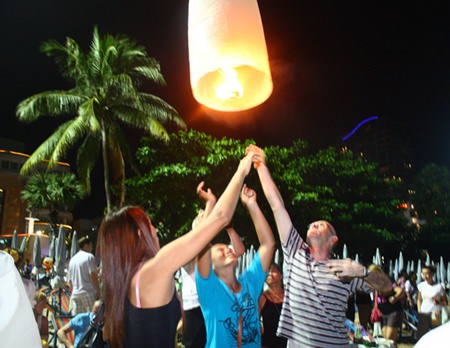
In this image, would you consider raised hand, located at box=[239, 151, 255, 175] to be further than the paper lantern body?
Yes

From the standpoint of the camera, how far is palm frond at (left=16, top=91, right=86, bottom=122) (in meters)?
16.8

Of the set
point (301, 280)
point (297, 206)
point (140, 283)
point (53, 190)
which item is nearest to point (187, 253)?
point (140, 283)

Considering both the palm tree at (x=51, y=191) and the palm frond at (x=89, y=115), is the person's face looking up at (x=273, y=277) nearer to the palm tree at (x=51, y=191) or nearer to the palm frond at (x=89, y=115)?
the palm frond at (x=89, y=115)

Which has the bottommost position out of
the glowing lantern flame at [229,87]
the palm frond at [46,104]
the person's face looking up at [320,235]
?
the person's face looking up at [320,235]

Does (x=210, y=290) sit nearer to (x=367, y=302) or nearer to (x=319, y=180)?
(x=367, y=302)

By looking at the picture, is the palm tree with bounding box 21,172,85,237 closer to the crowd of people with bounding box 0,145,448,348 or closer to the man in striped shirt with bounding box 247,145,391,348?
the crowd of people with bounding box 0,145,448,348

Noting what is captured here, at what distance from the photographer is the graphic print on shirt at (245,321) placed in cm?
283

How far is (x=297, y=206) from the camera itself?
22.7 metres

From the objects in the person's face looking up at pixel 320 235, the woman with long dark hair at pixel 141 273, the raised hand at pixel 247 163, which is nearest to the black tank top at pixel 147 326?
the woman with long dark hair at pixel 141 273

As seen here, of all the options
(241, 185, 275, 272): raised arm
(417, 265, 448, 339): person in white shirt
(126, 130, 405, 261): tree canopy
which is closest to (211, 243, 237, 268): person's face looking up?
(241, 185, 275, 272): raised arm

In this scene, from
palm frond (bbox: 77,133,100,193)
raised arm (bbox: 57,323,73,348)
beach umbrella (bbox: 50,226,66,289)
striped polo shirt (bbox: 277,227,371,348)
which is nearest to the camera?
striped polo shirt (bbox: 277,227,371,348)

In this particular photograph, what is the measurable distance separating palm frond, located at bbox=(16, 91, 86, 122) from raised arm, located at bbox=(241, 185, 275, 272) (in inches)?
628

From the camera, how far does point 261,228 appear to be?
3279 mm

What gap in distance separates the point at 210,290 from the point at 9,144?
66.7 m
